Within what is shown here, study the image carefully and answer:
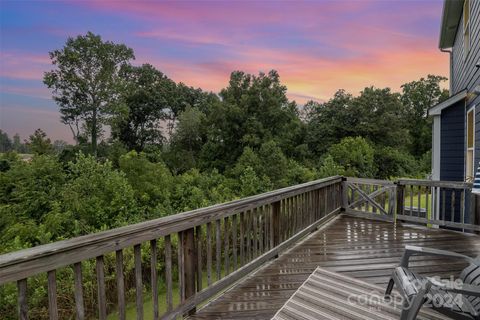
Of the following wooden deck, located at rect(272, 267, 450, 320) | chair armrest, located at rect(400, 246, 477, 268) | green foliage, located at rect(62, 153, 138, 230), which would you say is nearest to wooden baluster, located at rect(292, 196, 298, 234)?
wooden deck, located at rect(272, 267, 450, 320)

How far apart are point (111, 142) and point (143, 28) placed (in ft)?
34.9

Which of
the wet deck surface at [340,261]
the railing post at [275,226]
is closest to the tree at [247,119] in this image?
the wet deck surface at [340,261]

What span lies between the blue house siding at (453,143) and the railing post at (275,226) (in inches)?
186

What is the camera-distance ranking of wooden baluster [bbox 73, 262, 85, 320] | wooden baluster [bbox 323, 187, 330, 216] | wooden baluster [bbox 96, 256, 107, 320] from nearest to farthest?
wooden baluster [bbox 73, 262, 85, 320]
wooden baluster [bbox 96, 256, 107, 320]
wooden baluster [bbox 323, 187, 330, 216]

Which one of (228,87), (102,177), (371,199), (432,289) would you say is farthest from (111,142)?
(432,289)

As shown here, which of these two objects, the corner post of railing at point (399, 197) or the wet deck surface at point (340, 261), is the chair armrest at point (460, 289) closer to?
the wet deck surface at point (340, 261)

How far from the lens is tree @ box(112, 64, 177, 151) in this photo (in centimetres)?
2598

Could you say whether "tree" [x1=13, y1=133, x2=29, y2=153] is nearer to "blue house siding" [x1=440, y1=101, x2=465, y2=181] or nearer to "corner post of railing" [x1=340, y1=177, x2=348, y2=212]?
"corner post of railing" [x1=340, y1=177, x2=348, y2=212]

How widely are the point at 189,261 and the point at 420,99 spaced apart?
3030 centimetres

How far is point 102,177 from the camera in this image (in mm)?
11281

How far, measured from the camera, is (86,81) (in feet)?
72.5

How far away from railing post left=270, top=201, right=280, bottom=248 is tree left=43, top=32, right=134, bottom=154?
2089 cm

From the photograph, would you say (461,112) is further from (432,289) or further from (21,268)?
(21,268)

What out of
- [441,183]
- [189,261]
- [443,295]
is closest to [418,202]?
[441,183]
